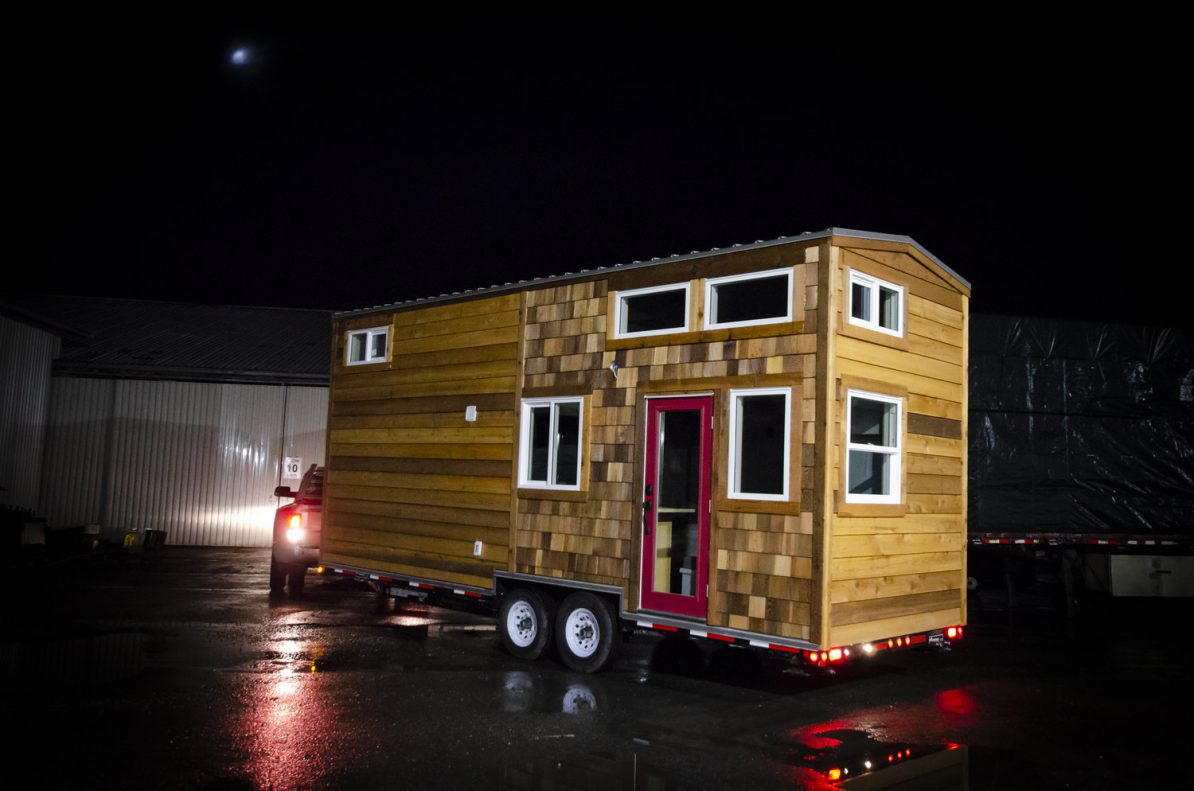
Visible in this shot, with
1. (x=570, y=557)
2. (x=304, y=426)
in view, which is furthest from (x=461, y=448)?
(x=304, y=426)

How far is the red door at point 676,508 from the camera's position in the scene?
8273 millimetres

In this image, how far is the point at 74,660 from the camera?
29.1 ft

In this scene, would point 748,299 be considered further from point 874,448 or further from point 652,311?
point 874,448

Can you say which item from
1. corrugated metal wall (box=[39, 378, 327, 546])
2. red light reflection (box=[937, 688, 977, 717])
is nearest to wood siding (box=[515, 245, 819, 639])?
red light reflection (box=[937, 688, 977, 717])

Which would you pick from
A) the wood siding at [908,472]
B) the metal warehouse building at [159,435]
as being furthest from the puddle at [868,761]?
the metal warehouse building at [159,435]

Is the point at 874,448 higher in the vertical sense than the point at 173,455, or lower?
higher

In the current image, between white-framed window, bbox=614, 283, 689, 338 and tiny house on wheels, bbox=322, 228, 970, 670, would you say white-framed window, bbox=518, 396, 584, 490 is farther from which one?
white-framed window, bbox=614, 283, 689, 338

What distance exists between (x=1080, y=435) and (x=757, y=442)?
22.9 ft

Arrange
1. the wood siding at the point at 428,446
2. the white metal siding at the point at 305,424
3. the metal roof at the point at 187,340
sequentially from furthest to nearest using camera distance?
the white metal siding at the point at 305,424 < the metal roof at the point at 187,340 < the wood siding at the point at 428,446

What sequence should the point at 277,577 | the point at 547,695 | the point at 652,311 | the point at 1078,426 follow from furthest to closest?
the point at 277,577
the point at 1078,426
the point at 652,311
the point at 547,695

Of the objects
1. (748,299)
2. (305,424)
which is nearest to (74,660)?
(748,299)

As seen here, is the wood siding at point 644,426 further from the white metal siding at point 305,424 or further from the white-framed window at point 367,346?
the white metal siding at point 305,424

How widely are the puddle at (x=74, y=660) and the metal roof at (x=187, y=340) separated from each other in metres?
13.1

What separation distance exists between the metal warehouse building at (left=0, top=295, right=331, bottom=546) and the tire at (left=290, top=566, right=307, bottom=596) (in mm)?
8406
